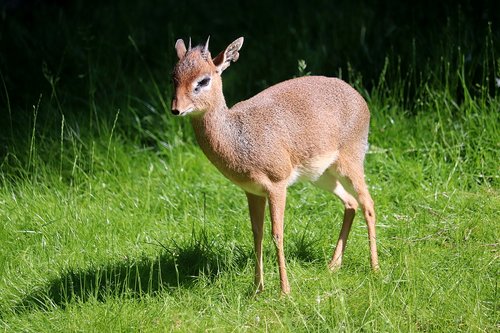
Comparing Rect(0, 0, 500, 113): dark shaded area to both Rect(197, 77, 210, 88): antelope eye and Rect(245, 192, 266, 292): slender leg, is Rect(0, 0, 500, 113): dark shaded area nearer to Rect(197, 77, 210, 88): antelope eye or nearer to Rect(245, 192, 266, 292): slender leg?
Rect(245, 192, 266, 292): slender leg

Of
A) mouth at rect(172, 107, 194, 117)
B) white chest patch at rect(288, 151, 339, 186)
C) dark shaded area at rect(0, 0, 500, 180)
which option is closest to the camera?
mouth at rect(172, 107, 194, 117)

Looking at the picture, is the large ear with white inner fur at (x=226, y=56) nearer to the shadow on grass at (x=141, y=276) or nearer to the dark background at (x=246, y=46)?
the shadow on grass at (x=141, y=276)

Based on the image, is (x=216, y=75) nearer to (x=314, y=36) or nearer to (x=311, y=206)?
(x=311, y=206)

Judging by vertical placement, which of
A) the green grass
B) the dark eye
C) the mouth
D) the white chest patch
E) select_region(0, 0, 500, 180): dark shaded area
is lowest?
the green grass

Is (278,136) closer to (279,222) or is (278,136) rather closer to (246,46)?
(279,222)

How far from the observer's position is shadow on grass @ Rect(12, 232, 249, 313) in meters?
4.02

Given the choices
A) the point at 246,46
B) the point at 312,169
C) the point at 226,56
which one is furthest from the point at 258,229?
the point at 246,46

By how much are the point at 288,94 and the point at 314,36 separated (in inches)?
103

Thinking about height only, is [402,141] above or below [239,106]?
below

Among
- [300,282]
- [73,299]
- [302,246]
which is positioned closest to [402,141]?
[302,246]

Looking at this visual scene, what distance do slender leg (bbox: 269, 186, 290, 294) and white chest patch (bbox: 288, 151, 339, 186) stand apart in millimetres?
131

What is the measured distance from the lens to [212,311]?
12.8ft

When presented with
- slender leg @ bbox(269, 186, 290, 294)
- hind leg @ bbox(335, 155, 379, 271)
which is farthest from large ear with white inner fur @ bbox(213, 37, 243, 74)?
hind leg @ bbox(335, 155, 379, 271)

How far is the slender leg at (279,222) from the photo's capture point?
157 inches
